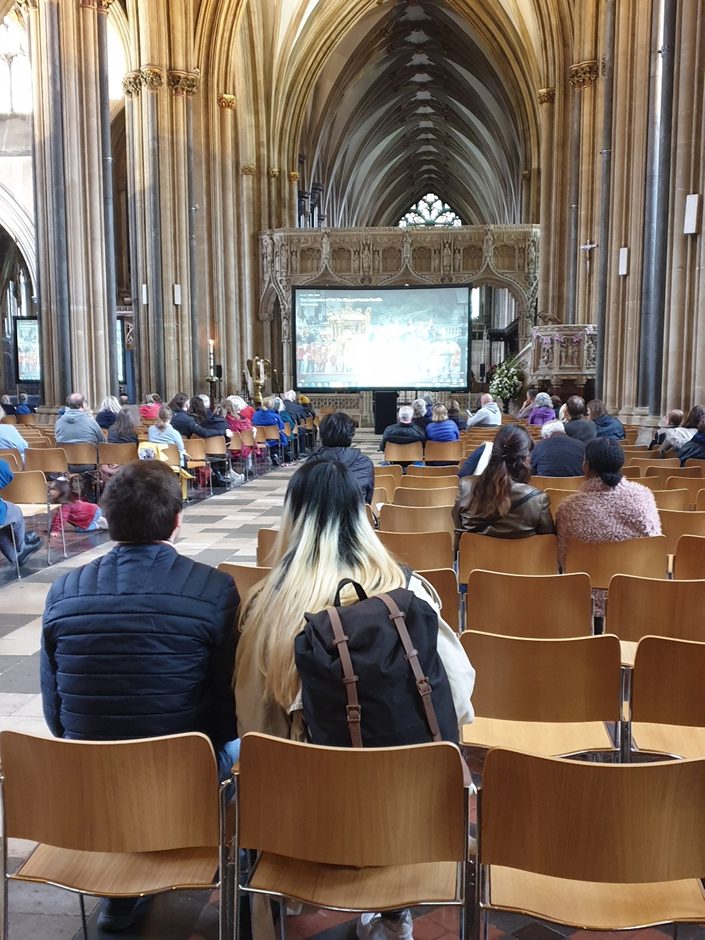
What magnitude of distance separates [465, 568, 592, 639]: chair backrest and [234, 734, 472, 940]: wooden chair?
1549 mm

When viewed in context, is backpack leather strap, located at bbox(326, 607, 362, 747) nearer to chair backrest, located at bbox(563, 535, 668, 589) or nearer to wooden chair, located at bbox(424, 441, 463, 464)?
chair backrest, located at bbox(563, 535, 668, 589)

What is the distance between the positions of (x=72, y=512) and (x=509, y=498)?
5.93 metres

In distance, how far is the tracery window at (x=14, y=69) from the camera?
26719 millimetres

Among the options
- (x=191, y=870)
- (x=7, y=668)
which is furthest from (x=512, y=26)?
(x=191, y=870)

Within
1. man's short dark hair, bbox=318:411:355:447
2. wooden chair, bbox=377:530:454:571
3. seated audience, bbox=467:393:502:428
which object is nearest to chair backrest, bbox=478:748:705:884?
wooden chair, bbox=377:530:454:571

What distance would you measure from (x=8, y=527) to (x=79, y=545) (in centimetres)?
145

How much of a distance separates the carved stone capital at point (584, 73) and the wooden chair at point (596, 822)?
78.0ft

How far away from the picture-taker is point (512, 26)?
29.8m

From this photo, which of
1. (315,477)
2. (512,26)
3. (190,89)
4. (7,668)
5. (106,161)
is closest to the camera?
(315,477)

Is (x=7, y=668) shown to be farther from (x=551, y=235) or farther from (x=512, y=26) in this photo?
(x=512, y=26)

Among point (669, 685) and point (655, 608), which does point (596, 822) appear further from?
point (655, 608)

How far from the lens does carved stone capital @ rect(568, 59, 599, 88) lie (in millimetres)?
22203

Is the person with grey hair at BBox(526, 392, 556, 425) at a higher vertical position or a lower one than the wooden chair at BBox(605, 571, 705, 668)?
higher

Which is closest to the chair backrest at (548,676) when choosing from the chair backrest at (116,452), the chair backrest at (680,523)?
the chair backrest at (680,523)
